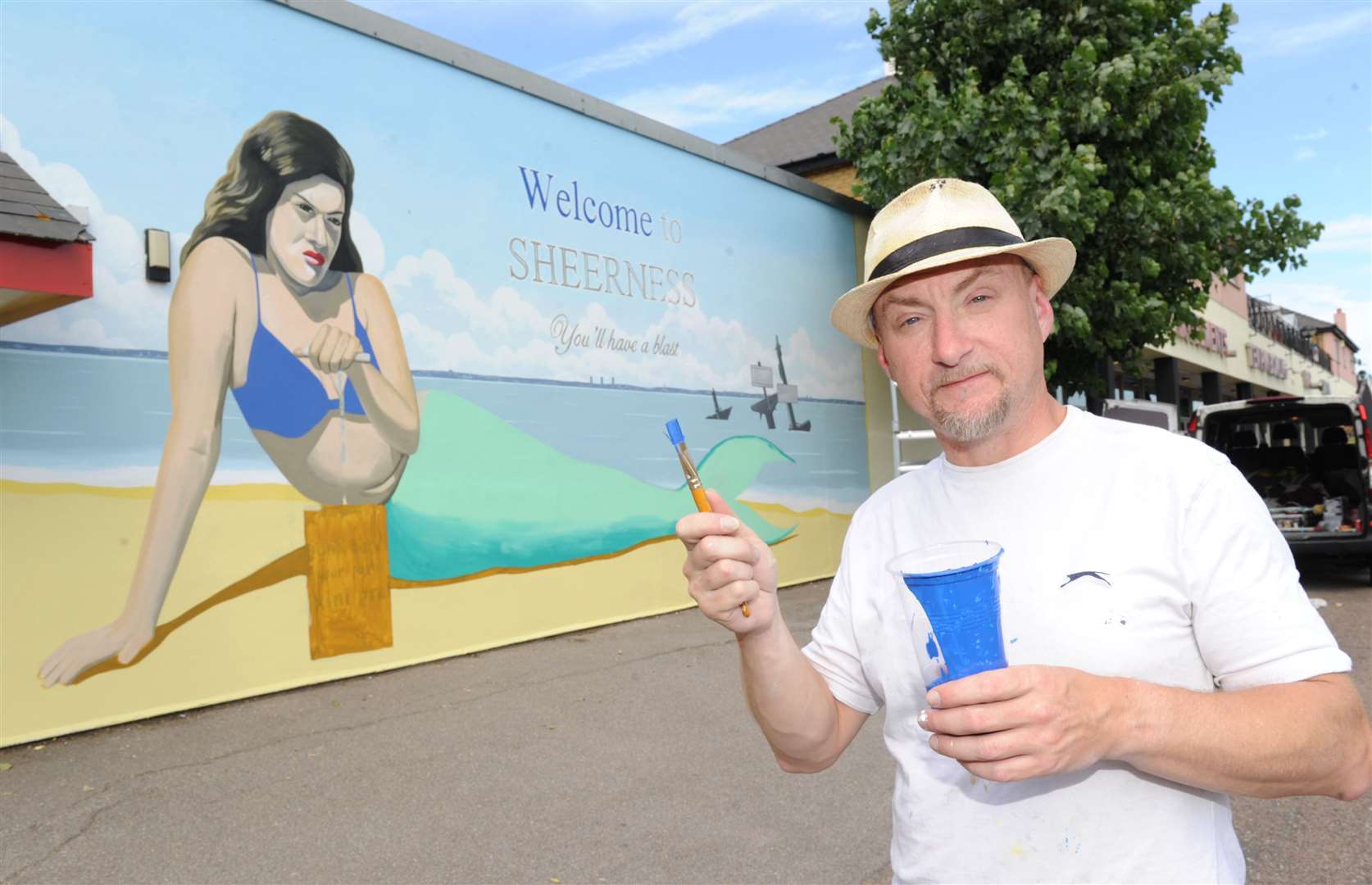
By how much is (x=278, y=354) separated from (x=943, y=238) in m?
7.13

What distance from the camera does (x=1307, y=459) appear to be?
12359 millimetres

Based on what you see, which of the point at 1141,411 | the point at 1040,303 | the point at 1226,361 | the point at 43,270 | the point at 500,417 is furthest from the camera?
the point at 1226,361

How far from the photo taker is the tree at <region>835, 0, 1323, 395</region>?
13500 millimetres

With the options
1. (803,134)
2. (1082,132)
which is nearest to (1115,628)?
(1082,132)

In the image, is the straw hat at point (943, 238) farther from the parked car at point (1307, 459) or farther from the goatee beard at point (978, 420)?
the parked car at point (1307, 459)

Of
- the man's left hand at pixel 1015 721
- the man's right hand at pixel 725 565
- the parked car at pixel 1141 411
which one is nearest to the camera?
the man's left hand at pixel 1015 721

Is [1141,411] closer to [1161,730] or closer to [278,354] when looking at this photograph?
[278,354]

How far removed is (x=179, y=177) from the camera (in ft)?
24.5

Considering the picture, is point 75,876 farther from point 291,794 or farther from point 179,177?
point 179,177

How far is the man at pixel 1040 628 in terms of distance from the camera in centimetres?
147

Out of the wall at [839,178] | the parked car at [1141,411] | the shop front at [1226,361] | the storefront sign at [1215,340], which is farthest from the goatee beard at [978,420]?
the storefront sign at [1215,340]

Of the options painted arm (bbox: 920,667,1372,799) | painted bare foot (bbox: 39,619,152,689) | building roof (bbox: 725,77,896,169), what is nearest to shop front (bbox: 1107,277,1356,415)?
building roof (bbox: 725,77,896,169)

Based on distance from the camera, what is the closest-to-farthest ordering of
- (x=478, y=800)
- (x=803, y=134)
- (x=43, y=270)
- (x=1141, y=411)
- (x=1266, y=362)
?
1. (x=478, y=800)
2. (x=43, y=270)
3. (x=1141, y=411)
4. (x=803, y=134)
5. (x=1266, y=362)

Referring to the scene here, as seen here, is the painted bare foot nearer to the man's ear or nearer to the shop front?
the man's ear
